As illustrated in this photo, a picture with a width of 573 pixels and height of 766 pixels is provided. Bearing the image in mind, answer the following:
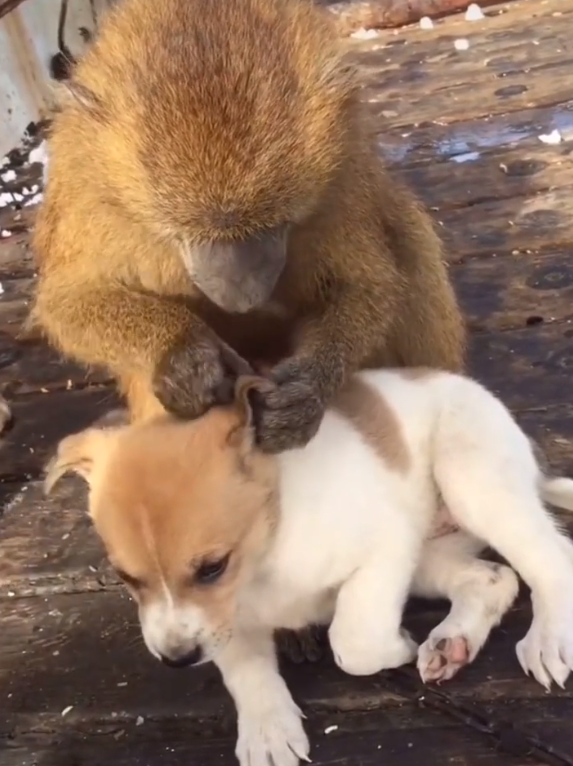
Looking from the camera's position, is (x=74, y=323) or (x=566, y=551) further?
(x=74, y=323)

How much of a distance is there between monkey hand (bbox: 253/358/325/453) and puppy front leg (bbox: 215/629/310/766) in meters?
0.31

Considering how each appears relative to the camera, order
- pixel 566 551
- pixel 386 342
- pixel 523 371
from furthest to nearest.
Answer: pixel 523 371 → pixel 386 342 → pixel 566 551

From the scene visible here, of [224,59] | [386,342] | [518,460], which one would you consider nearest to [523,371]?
[386,342]

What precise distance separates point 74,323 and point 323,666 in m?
0.73

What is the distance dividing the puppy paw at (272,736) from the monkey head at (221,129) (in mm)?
582

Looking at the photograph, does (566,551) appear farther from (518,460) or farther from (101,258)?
(101,258)

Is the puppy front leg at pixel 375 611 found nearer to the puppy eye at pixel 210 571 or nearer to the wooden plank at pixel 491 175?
A: the puppy eye at pixel 210 571

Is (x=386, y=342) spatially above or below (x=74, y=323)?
below

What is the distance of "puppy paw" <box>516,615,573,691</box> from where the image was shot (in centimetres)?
142

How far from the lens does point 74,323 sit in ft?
5.85

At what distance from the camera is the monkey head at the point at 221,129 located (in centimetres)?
133

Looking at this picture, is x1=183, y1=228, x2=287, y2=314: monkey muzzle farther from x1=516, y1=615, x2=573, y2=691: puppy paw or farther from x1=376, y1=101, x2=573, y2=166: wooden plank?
x1=376, y1=101, x2=573, y2=166: wooden plank

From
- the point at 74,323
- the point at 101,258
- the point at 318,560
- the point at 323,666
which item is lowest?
the point at 323,666

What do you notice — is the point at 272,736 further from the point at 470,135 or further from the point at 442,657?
the point at 470,135
